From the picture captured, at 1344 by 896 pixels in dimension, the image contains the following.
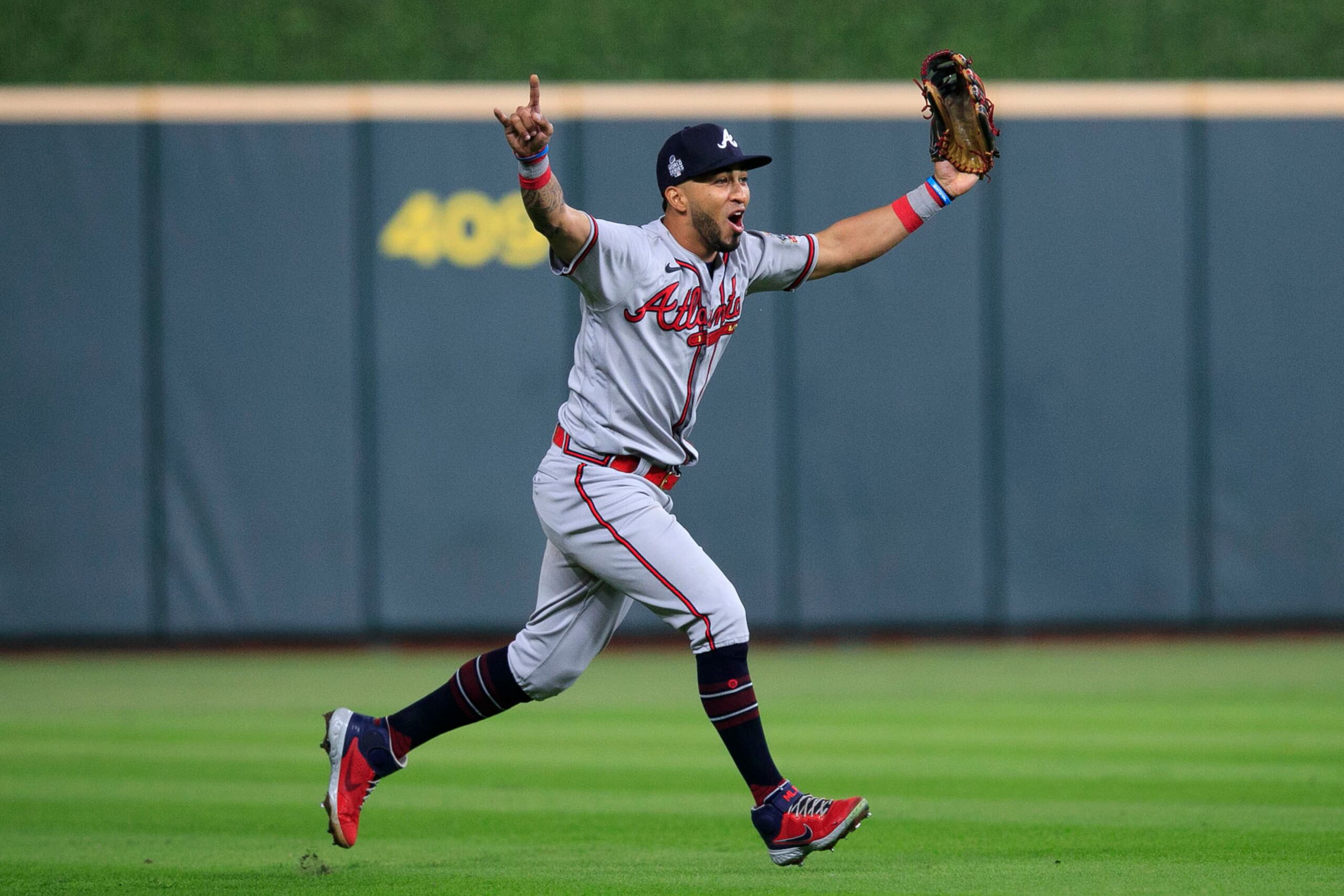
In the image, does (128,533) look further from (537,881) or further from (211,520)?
(537,881)

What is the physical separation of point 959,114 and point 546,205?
143 cm

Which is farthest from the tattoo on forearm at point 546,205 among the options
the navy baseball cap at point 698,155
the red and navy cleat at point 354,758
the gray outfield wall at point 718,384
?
the gray outfield wall at point 718,384

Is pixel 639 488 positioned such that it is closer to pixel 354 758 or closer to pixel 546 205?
pixel 546 205

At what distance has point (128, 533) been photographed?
35.2 feet

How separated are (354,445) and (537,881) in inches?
278

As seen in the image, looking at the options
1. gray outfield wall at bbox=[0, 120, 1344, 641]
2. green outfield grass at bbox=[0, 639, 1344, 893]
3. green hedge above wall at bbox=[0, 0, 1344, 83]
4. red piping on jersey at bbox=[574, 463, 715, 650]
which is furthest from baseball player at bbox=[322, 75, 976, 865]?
green hedge above wall at bbox=[0, 0, 1344, 83]

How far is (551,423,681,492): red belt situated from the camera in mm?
4418

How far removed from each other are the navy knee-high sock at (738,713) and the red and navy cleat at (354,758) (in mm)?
884

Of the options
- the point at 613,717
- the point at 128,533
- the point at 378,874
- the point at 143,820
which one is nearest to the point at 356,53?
the point at 128,533

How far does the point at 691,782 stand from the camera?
19.3ft

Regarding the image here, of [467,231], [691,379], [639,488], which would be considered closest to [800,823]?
[639,488]

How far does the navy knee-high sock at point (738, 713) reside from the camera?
166 inches

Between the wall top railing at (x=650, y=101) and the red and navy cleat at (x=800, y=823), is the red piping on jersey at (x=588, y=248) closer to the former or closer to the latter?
the red and navy cleat at (x=800, y=823)

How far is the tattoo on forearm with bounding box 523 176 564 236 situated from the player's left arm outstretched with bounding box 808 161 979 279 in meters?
0.95
